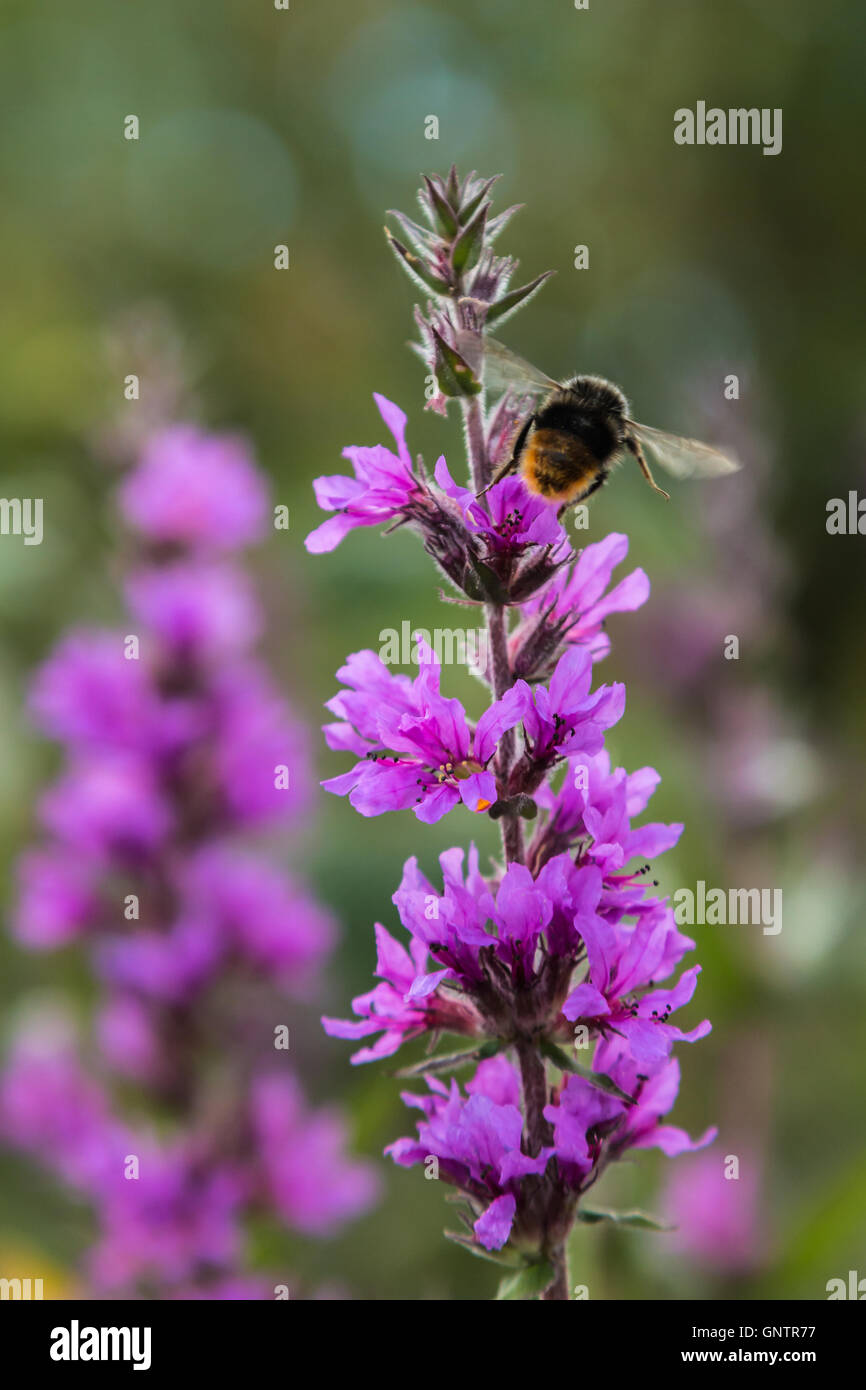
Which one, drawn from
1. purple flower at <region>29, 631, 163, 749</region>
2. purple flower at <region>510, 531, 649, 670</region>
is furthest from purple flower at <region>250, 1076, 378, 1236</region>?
purple flower at <region>510, 531, 649, 670</region>

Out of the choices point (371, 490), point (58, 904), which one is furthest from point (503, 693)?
point (58, 904)

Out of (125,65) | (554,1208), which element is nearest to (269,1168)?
(554,1208)

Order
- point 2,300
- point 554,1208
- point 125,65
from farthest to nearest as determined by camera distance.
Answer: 1. point 125,65
2. point 2,300
3. point 554,1208

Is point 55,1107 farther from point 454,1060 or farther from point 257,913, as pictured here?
point 454,1060

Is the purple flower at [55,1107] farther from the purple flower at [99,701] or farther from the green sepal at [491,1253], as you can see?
the green sepal at [491,1253]

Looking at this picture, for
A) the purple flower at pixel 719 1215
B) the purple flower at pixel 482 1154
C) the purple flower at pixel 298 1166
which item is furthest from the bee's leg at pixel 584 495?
the purple flower at pixel 719 1215

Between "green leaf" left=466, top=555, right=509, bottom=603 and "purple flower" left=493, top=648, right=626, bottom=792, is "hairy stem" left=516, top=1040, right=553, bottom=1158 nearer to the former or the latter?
"purple flower" left=493, top=648, right=626, bottom=792
